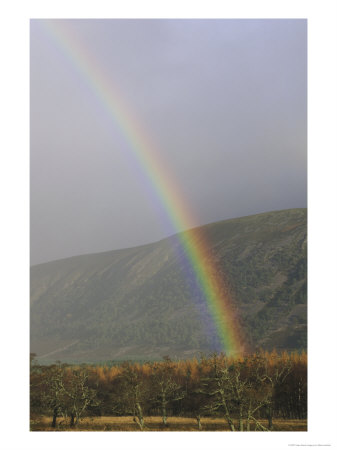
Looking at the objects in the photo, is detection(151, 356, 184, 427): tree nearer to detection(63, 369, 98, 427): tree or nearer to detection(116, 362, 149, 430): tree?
detection(116, 362, 149, 430): tree

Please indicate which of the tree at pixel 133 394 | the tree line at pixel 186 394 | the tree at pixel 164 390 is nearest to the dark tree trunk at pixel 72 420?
the tree line at pixel 186 394

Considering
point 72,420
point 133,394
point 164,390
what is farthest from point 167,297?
point 72,420

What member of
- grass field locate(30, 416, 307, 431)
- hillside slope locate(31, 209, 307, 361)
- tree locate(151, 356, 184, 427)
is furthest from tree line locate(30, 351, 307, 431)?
hillside slope locate(31, 209, 307, 361)

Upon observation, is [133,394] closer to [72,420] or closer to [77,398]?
[77,398]

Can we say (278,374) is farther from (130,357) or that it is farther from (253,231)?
(253,231)

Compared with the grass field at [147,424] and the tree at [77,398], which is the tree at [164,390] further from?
the tree at [77,398]
